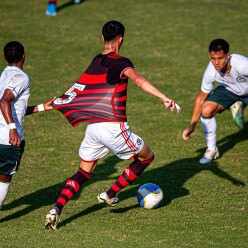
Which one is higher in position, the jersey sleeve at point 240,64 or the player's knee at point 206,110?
the jersey sleeve at point 240,64

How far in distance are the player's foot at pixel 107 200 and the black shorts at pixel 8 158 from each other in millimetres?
1362

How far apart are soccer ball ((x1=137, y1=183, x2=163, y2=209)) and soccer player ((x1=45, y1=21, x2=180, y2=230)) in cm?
87

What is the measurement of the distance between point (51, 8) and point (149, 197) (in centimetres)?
1428

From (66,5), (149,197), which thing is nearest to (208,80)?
(149,197)

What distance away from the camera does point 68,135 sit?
13.1 metres

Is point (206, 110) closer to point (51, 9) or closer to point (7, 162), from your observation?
point (7, 162)

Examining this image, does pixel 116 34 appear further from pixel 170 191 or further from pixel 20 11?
pixel 20 11

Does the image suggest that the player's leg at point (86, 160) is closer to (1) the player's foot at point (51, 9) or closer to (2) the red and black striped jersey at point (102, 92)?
(2) the red and black striped jersey at point (102, 92)

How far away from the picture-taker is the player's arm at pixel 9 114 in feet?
25.5

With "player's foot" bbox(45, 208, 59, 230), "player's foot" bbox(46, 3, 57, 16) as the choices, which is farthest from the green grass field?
"player's foot" bbox(46, 3, 57, 16)

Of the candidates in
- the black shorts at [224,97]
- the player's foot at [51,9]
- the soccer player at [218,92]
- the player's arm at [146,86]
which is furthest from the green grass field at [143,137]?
the player's arm at [146,86]

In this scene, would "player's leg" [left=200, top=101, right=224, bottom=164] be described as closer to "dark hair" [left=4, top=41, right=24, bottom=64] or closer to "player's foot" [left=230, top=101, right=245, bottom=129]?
"player's foot" [left=230, top=101, right=245, bottom=129]

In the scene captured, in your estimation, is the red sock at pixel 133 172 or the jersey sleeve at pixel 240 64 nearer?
the red sock at pixel 133 172

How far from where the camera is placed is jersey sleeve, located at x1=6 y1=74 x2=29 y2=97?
7.88 meters
